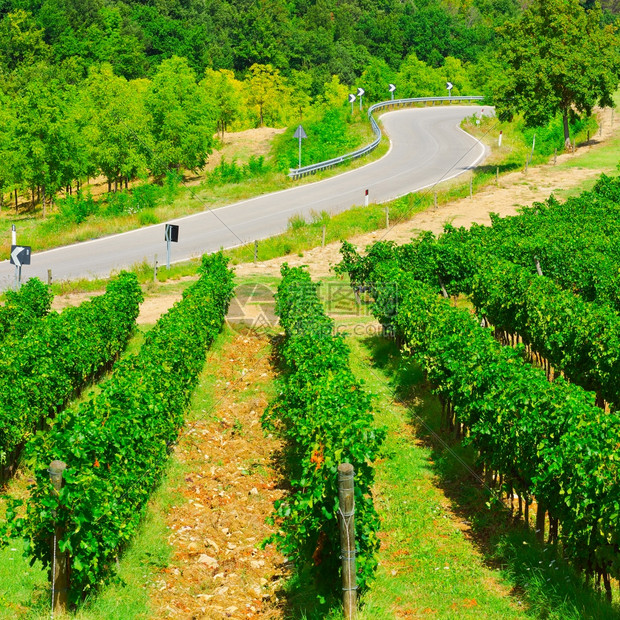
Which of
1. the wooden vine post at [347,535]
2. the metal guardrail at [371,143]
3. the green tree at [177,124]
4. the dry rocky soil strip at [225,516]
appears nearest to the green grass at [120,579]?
the dry rocky soil strip at [225,516]

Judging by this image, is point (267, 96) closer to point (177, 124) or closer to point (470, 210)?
point (177, 124)

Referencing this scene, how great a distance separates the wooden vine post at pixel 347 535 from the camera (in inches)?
337

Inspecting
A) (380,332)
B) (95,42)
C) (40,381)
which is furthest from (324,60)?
(40,381)

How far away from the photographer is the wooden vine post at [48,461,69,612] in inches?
347

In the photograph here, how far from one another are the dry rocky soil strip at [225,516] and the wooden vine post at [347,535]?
1.36m

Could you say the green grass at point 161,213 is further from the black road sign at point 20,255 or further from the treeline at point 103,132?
the black road sign at point 20,255

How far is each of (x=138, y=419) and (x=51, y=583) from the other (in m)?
2.67

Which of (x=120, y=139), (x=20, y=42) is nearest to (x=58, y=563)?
(x=120, y=139)

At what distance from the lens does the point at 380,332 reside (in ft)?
71.1

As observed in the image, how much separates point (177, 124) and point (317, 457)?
152 ft


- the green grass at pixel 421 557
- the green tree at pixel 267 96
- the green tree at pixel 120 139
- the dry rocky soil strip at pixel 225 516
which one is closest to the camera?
the green grass at pixel 421 557

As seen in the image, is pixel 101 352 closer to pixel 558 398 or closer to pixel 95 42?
pixel 558 398

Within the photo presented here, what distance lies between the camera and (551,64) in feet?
129

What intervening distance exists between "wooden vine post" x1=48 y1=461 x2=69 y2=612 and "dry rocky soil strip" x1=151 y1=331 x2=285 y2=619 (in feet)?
3.94
